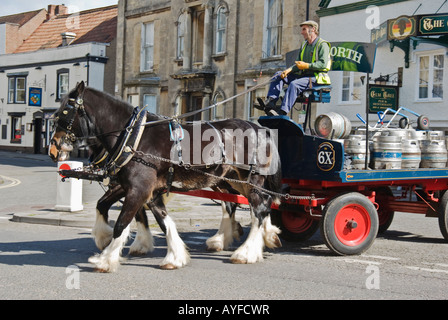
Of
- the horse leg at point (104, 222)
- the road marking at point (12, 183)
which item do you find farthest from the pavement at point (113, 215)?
the road marking at point (12, 183)

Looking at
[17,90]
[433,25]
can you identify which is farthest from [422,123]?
[17,90]

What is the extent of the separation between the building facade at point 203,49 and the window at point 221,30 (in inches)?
1.8

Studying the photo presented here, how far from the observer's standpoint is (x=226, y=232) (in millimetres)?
8133

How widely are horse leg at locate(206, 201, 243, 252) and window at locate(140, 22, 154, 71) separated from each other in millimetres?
22635

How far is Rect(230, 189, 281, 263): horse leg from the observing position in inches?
276

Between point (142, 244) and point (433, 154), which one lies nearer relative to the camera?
point (142, 244)

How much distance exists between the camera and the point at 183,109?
27.9 m

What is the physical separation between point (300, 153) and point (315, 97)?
2.89 feet

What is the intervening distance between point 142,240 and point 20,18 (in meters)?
41.3

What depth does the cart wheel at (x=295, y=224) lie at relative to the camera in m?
8.44

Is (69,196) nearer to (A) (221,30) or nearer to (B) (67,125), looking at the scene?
(B) (67,125)

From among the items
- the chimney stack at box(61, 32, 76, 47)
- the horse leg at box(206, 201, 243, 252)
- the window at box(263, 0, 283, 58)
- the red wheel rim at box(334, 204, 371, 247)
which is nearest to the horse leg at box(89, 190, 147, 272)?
the horse leg at box(206, 201, 243, 252)

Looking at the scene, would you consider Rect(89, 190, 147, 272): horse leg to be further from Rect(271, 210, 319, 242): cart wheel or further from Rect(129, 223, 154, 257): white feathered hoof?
Rect(271, 210, 319, 242): cart wheel
